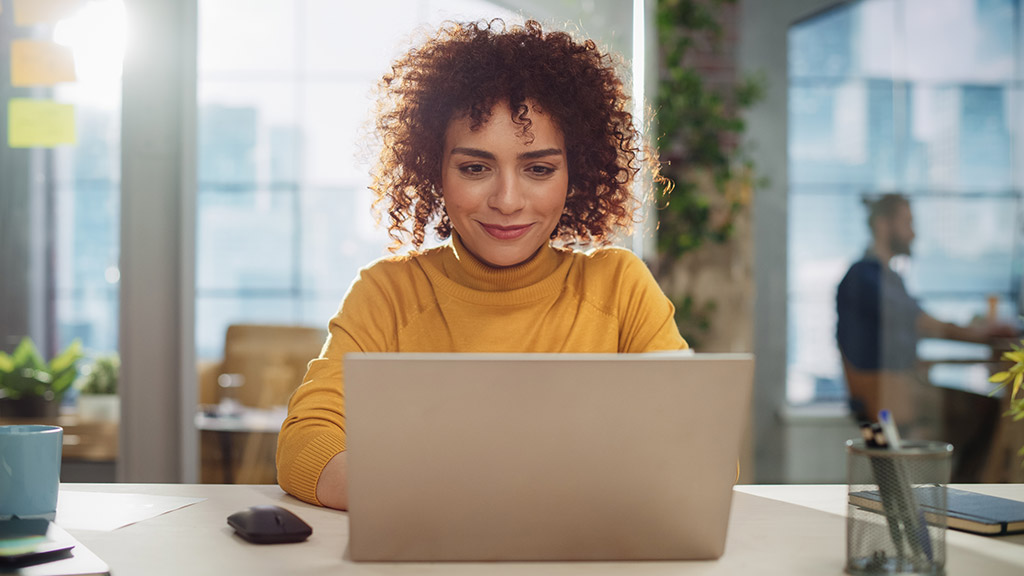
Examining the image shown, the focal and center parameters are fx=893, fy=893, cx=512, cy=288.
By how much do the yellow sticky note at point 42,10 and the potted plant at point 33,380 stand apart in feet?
3.02

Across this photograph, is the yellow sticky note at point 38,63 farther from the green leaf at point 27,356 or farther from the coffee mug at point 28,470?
the coffee mug at point 28,470

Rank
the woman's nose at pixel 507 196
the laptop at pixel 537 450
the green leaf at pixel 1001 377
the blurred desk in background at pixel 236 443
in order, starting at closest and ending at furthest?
the laptop at pixel 537 450 < the green leaf at pixel 1001 377 < the woman's nose at pixel 507 196 < the blurred desk in background at pixel 236 443

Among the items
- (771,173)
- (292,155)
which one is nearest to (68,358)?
(292,155)

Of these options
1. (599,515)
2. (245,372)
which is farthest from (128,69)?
(599,515)

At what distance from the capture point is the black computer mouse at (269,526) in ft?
3.00

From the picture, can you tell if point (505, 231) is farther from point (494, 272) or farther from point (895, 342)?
point (895, 342)

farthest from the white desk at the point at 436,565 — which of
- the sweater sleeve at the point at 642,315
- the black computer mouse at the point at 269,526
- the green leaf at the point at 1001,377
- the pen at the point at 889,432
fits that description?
the sweater sleeve at the point at 642,315

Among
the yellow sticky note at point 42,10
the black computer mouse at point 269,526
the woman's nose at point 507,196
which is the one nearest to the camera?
the black computer mouse at point 269,526

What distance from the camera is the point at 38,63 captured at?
100 inches

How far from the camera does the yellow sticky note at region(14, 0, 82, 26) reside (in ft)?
8.29

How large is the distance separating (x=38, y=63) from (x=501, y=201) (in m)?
1.82

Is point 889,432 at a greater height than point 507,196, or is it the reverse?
point 507,196

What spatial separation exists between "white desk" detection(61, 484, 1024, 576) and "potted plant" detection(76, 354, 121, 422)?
1.67 meters

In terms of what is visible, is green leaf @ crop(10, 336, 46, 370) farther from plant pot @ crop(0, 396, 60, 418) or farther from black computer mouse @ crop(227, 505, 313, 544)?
black computer mouse @ crop(227, 505, 313, 544)
